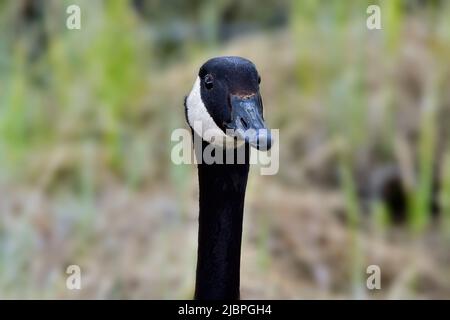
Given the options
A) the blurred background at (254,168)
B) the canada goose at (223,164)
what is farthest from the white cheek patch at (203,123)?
the blurred background at (254,168)

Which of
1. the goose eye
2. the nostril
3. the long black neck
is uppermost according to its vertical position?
the goose eye

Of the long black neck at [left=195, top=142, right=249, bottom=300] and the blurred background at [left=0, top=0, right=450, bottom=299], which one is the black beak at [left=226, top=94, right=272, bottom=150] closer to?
the long black neck at [left=195, top=142, right=249, bottom=300]

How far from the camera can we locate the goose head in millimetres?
2262

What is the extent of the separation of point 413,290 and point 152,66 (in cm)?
171

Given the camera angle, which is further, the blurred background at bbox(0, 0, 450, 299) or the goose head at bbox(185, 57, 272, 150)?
the blurred background at bbox(0, 0, 450, 299)

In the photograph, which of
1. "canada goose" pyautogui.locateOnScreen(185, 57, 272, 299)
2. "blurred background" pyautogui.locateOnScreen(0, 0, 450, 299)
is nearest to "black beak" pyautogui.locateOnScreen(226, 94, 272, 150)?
"canada goose" pyautogui.locateOnScreen(185, 57, 272, 299)

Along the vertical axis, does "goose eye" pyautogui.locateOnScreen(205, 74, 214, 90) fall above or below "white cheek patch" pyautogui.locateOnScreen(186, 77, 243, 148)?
above

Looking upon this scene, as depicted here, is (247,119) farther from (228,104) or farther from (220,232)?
(220,232)

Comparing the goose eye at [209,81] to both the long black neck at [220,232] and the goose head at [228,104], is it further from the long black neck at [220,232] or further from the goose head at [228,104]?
the long black neck at [220,232]

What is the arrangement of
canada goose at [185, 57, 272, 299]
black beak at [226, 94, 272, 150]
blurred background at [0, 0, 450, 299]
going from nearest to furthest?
1. black beak at [226, 94, 272, 150]
2. canada goose at [185, 57, 272, 299]
3. blurred background at [0, 0, 450, 299]

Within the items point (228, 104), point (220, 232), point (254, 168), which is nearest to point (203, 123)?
point (228, 104)

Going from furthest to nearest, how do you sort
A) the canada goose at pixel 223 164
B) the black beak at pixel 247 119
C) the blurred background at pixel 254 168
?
1. the blurred background at pixel 254 168
2. the canada goose at pixel 223 164
3. the black beak at pixel 247 119

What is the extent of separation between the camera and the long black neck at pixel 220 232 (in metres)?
2.38
